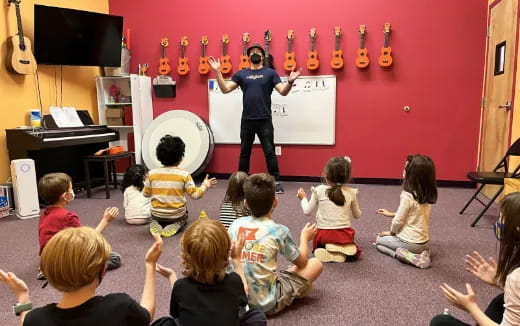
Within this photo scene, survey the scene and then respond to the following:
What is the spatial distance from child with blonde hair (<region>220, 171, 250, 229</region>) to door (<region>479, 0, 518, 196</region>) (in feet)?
9.04

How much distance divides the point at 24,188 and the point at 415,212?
10.7ft

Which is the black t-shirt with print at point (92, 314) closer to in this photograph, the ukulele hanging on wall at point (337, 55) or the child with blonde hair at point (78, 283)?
the child with blonde hair at point (78, 283)

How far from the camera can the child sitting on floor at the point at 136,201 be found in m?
3.38

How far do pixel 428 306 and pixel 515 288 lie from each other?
915 mm

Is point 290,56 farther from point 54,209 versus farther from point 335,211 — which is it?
point 54,209

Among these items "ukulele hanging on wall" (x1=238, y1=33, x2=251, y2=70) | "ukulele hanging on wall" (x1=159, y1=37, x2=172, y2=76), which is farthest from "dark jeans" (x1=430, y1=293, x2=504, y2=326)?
"ukulele hanging on wall" (x1=159, y1=37, x2=172, y2=76)

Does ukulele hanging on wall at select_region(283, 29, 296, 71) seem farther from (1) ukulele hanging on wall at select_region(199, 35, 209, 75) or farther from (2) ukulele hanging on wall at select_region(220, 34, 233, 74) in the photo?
(1) ukulele hanging on wall at select_region(199, 35, 209, 75)

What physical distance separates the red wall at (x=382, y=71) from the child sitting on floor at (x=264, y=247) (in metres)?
3.30

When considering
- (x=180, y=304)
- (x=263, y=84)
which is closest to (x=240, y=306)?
(x=180, y=304)

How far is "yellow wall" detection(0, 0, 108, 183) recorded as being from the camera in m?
4.11

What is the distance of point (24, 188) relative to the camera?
12.2 feet

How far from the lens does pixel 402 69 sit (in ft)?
15.5

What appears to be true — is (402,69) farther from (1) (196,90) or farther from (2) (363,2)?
(1) (196,90)

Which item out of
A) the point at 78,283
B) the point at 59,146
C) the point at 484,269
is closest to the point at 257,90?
the point at 59,146
